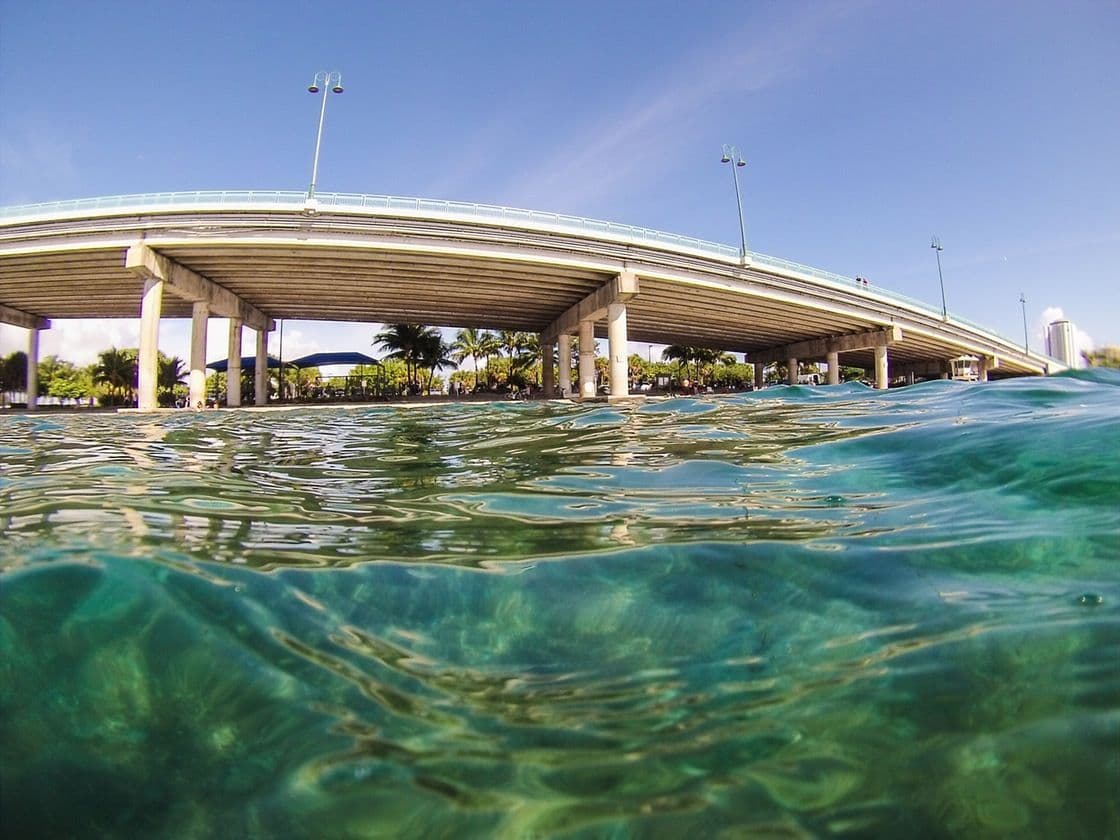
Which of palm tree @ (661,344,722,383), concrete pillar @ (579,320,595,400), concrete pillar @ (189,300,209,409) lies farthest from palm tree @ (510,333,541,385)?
concrete pillar @ (189,300,209,409)

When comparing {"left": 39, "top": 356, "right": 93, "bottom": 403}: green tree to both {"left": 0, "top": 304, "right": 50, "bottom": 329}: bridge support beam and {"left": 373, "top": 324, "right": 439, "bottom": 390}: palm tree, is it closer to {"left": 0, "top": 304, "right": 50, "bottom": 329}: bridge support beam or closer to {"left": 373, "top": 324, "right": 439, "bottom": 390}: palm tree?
{"left": 0, "top": 304, "right": 50, "bottom": 329}: bridge support beam

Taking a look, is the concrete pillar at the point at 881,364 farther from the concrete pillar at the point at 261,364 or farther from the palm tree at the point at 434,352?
the concrete pillar at the point at 261,364

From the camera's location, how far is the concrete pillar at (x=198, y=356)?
2739 cm

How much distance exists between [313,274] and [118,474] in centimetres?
2594

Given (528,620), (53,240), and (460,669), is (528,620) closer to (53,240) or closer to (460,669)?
(460,669)

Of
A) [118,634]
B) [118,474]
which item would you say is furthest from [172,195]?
[118,634]

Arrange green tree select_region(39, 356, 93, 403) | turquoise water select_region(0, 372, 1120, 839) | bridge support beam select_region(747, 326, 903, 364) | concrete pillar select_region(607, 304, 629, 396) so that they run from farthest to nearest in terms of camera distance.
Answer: green tree select_region(39, 356, 93, 403) → bridge support beam select_region(747, 326, 903, 364) → concrete pillar select_region(607, 304, 629, 396) → turquoise water select_region(0, 372, 1120, 839)

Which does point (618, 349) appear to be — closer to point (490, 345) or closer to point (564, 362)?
point (564, 362)

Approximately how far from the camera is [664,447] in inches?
251

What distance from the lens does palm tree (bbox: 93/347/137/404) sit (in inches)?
2042

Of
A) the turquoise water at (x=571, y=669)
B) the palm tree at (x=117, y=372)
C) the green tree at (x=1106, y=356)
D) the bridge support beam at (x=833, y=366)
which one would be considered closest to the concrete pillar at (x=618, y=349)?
the turquoise water at (x=571, y=669)

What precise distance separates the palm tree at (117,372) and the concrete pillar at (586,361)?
157ft

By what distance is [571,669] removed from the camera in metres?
1.76

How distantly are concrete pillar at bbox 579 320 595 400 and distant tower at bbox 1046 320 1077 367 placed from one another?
38654 millimetres
